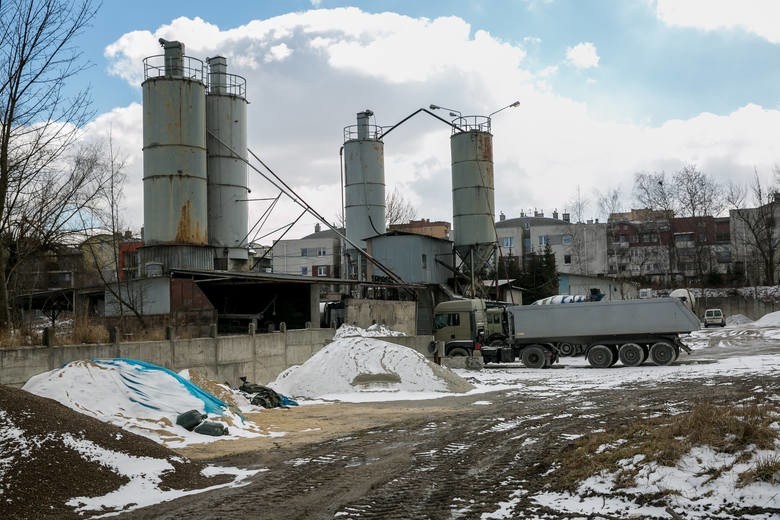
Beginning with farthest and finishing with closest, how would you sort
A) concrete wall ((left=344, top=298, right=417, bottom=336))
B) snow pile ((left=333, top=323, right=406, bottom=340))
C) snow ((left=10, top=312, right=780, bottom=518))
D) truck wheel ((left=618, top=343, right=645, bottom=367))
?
1. concrete wall ((left=344, top=298, right=417, bottom=336))
2. truck wheel ((left=618, top=343, right=645, bottom=367))
3. snow pile ((left=333, top=323, right=406, bottom=340))
4. snow ((left=10, top=312, right=780, bottom=518))

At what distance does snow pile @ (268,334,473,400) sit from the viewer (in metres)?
23.5

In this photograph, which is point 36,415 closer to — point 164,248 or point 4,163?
point 4,163

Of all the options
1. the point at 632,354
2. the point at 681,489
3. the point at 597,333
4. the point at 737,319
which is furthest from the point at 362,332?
the point at 737,319

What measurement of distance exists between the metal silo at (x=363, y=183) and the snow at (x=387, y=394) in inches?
585

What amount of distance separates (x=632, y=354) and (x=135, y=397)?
22695mm

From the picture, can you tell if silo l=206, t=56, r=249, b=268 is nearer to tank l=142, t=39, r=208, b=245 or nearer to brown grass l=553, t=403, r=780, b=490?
tank l=142, t=39, r=208, b=245

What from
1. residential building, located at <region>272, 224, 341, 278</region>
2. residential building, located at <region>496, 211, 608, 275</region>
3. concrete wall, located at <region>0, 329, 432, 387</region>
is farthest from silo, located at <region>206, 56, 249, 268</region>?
residential building, located at <region>272, 224, 341, 278</region>

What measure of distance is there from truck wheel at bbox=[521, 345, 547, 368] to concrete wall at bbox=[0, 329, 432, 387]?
6194 mm

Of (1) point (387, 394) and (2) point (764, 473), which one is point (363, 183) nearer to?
(1) point (387, 394)

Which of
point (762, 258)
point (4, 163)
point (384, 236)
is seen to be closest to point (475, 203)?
point (384, 236)

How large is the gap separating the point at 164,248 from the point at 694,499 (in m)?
26.6

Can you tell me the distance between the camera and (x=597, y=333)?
31.8m

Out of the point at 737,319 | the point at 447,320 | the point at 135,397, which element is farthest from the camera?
the point at 737,319

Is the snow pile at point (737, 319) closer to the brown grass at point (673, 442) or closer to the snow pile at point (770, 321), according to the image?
the snow pile at point (770, 321)
